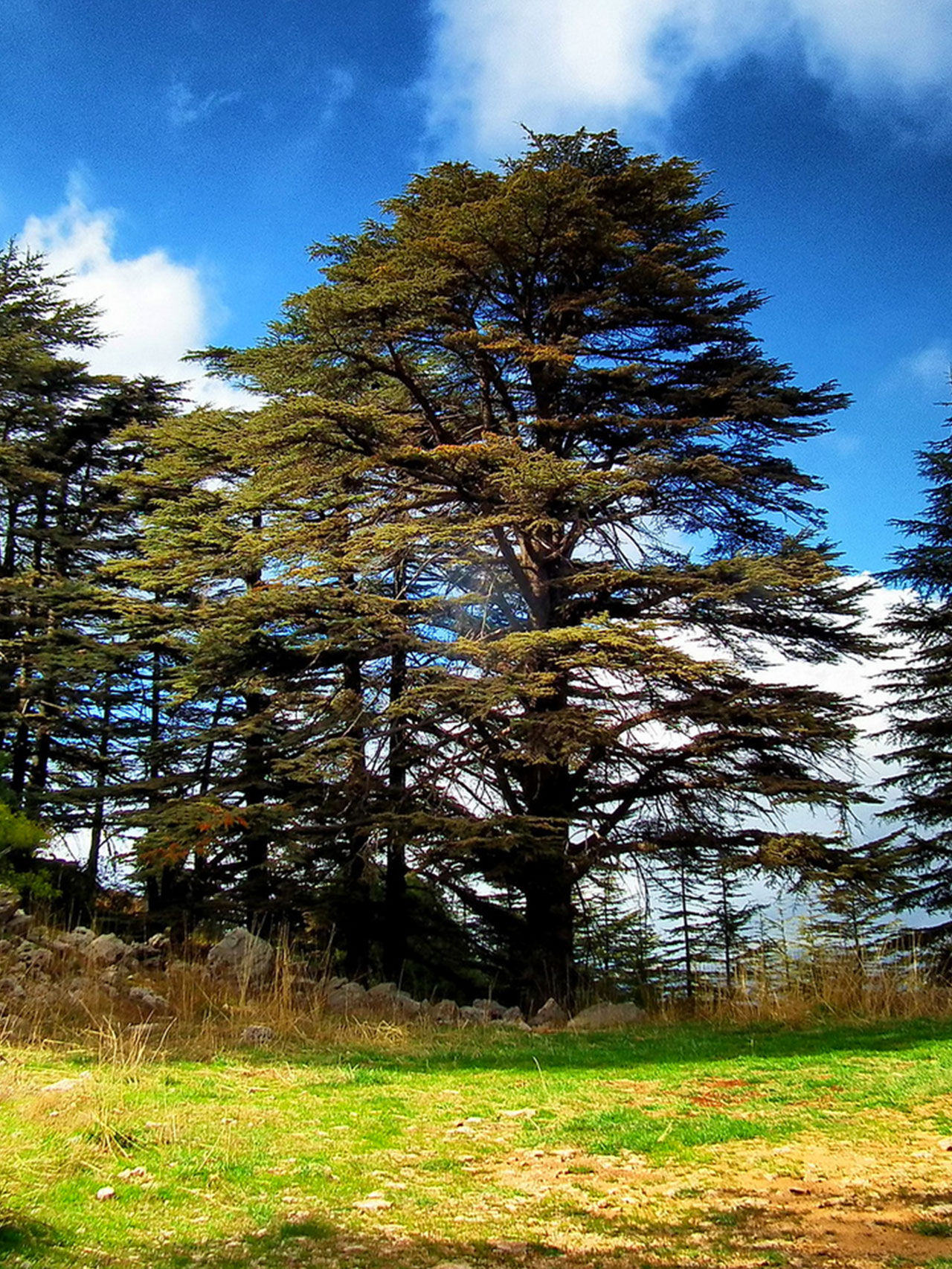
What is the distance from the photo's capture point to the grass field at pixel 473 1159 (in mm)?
3834

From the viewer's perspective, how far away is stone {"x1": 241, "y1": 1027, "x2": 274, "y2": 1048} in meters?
9.00

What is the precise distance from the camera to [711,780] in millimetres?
12820

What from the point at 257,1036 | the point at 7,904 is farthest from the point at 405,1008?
the point at 7,904

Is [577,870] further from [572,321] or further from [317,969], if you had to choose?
[572,321]

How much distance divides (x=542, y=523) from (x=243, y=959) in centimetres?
641

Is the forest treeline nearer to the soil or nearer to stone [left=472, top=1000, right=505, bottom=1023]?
stone [left=472, top=1000, right=505, bottom=1023]

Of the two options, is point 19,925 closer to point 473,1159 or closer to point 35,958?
point 35,958

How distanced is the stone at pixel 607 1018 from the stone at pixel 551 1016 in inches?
7.9

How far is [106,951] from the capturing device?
11383 mm

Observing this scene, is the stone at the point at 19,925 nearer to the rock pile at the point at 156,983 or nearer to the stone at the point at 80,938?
the rock pile at the point at 156,983

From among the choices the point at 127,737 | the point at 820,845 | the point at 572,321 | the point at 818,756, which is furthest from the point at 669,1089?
the point at 127,737

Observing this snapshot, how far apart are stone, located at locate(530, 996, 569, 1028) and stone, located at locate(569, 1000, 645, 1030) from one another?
0.66ft

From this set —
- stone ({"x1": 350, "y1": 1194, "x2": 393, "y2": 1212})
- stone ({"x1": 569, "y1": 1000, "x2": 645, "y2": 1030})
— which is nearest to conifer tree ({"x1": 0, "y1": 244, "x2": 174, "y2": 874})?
stone ({"x1": 569, "y1": 1000, "x2": 645, "y2": 1030})

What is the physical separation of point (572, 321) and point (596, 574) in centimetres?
448
